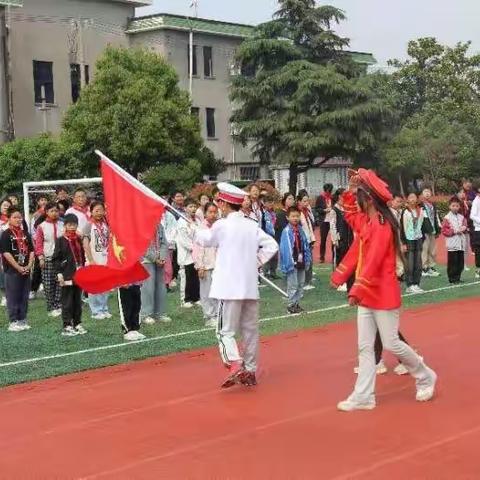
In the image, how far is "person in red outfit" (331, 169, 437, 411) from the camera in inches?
279

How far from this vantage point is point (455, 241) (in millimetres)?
16141

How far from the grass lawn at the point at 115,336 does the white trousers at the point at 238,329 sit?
1.98m

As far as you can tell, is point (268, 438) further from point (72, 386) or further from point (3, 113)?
point (3, 113)

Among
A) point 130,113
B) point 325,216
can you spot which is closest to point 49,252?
point 325,216

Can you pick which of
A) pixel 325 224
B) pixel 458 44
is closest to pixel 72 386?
pixel 325 224

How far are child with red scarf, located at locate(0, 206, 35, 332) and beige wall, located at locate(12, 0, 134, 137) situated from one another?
27.5 metres

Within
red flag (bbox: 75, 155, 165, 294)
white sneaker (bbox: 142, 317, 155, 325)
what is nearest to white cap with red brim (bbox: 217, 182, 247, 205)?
red flag (bbox: 75, 155, 165, 294)

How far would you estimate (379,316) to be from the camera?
7.14 m

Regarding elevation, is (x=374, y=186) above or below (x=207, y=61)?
below

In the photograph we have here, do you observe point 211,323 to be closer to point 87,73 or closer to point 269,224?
point 269,224

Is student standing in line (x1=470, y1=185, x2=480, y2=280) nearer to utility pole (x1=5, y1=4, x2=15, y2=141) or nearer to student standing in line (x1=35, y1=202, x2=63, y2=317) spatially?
student standing in line (x1=35, y1=202, x2=63, y2=317)

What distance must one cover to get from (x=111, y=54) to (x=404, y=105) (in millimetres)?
22318

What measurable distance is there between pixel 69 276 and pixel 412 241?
6358 mm

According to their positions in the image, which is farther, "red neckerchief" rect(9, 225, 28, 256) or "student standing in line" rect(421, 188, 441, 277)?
"student standing in line" rect(421, 188, 441, 277)
